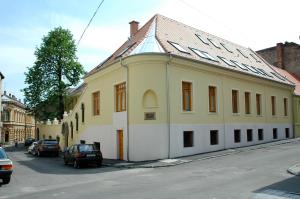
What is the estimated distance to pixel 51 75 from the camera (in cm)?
4409

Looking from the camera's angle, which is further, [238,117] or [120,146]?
[238,117]

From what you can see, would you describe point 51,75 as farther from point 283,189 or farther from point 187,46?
point 283,189

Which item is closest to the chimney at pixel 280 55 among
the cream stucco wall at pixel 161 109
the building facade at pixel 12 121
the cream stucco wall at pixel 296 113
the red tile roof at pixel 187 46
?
the cream stucco wall at pixel 296 113

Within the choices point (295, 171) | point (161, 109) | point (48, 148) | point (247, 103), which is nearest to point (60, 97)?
point (48, 148)

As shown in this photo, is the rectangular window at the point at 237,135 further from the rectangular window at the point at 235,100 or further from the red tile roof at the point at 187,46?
the red tile roof at the point at 187,46

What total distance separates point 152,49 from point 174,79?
7.88ft

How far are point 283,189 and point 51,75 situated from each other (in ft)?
126

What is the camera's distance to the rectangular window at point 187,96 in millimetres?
22358

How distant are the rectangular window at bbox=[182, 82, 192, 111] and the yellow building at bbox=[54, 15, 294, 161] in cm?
7

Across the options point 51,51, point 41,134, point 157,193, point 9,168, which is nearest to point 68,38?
point 51,51

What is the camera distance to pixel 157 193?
10.4 metres

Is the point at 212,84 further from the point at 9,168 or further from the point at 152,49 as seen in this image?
the point at 9,168

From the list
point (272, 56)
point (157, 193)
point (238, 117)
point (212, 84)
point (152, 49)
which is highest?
point (272, 56)

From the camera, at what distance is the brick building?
1766 inches
